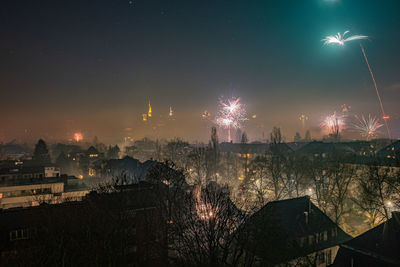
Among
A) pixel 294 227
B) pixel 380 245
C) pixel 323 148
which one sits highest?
pixel 323 148

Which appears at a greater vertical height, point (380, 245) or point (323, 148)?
point (323, 148)

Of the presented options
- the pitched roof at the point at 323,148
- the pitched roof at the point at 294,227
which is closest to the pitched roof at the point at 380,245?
the pitched roof at the point at 294,227

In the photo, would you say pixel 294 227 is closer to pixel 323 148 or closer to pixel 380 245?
pixel 380 245

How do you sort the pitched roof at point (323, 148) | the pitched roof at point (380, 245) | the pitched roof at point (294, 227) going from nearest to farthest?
the pitched roof at point (380, 245), the pitched roof at point (294, 227), the pitched roof at point (323, 148)

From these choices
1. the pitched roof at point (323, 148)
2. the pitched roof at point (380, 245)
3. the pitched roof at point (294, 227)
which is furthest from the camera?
the pitched roof at point (323, 148)

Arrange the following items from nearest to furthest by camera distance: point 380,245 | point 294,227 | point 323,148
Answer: point 380,245
point 294,227
point 323,148

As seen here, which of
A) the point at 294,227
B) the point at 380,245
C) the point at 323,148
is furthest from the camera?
the point at 323,148

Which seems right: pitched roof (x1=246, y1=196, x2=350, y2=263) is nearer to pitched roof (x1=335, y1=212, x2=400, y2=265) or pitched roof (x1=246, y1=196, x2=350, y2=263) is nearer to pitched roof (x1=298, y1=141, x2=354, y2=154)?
pitched roof (x1=335, y1=212, x2=400, y2=265)

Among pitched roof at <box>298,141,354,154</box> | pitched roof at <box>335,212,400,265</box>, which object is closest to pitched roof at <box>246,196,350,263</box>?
pitched roof at <box>335,212,400,265</box>

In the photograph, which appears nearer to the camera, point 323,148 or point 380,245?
point 380,245

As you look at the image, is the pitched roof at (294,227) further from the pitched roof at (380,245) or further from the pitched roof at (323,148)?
the pitched roof at (323,148)

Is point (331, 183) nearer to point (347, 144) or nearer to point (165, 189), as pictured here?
point (165, 189)

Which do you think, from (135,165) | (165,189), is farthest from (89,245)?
(135,165)

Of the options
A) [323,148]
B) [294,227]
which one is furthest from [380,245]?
[323,148]
